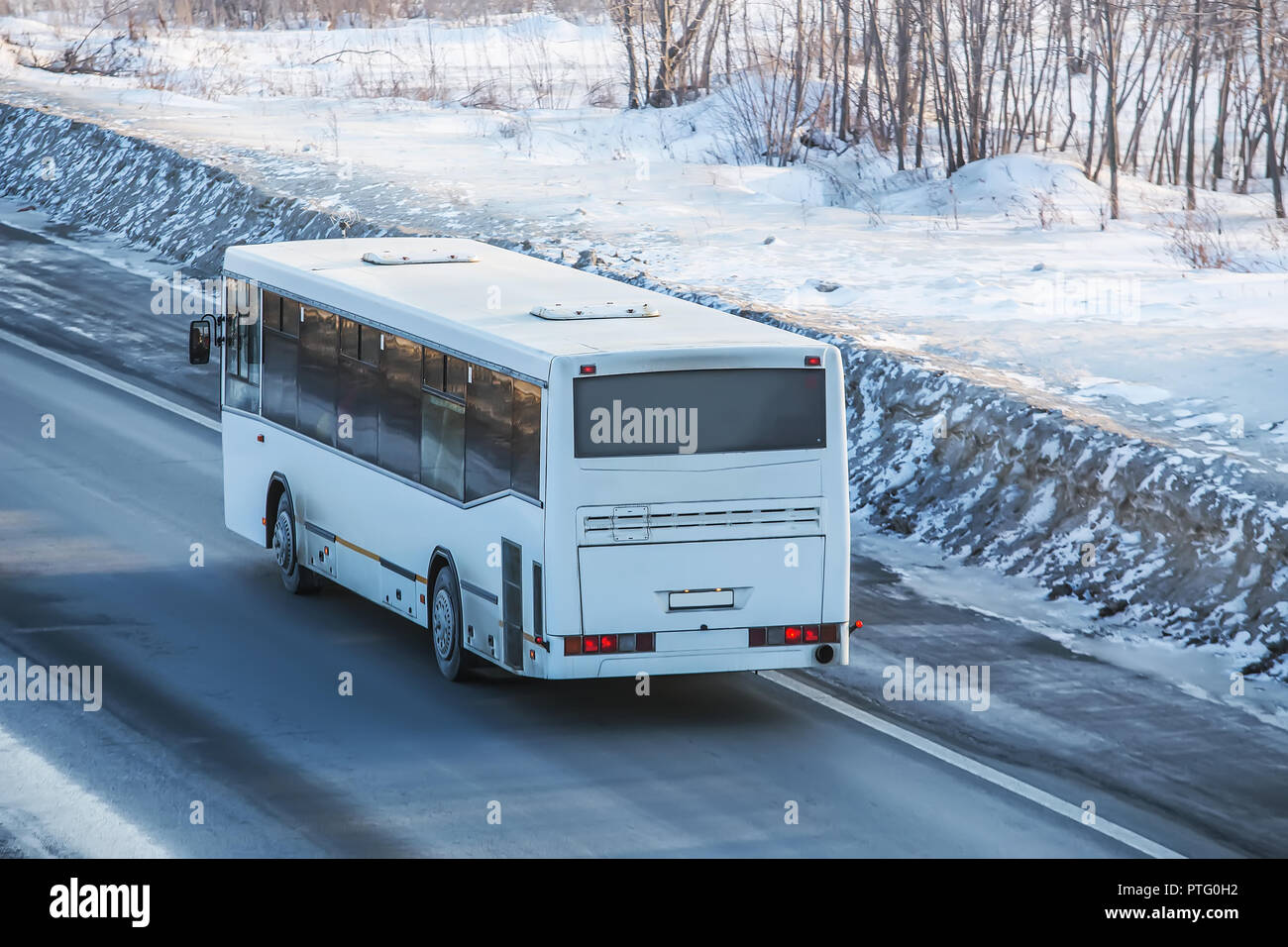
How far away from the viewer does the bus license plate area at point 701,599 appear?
12.5m

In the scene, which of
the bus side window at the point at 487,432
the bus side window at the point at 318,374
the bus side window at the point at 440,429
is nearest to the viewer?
the bus side window at the point at 487,432

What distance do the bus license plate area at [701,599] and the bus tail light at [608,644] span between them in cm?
26

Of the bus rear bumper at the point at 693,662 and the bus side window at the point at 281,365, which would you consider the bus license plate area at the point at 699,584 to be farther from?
the bus side window at the point at 281,365

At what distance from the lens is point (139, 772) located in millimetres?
11914

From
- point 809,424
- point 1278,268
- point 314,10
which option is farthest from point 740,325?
point 314,10

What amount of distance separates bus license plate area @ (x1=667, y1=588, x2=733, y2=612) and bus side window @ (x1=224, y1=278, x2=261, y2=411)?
5.72 metres

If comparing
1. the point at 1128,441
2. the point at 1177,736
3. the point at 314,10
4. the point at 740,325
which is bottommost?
the point at 1177,736

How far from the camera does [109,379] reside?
23562 millimetres

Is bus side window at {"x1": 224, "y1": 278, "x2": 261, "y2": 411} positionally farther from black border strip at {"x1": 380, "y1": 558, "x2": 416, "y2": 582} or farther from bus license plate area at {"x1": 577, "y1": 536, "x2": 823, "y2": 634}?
bus license plate area at {"x1": 577, "y1": 536, "x2": 823, "y2": 634}

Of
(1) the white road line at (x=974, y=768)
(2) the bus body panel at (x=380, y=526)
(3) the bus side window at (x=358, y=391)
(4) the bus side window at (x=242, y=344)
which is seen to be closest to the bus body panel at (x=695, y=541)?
(2) the bus body panel at (x=380, y=526)

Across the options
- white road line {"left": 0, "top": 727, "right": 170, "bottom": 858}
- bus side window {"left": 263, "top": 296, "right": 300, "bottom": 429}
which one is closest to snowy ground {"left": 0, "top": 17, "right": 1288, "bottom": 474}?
bus side window {"left": 263, "top": 296, "right": 300, "bottom": 429}

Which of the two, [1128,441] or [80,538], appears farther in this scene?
[80,538]

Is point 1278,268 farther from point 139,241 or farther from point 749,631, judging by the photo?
point 139,241

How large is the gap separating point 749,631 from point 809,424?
148 centimetres
